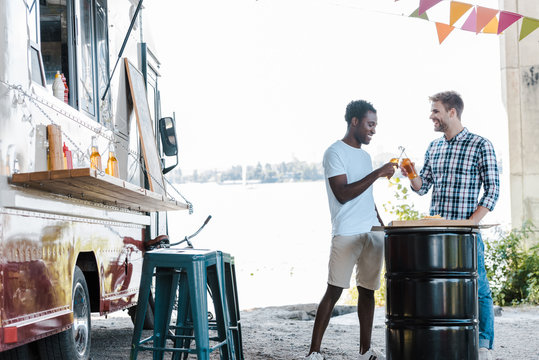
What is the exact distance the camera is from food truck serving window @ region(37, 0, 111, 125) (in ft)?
15.1

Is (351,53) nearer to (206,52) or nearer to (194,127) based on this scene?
(206,52)

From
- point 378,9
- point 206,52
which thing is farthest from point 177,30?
point 378,9

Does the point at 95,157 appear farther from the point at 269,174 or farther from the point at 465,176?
the point at 269,174

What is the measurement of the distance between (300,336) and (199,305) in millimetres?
3454

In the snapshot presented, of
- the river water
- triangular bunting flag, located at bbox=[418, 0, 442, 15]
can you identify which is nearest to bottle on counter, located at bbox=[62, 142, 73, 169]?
triangular bunting flag, located at bbox=[418, 0, 442, 15]

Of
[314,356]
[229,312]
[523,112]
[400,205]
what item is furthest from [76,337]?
[523,112]

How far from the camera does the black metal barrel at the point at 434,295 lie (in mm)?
4285

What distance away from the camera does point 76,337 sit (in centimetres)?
453

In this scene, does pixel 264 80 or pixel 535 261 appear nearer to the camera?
pixel 535 261

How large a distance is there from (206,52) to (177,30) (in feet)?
10.7

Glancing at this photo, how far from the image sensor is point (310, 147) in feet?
156

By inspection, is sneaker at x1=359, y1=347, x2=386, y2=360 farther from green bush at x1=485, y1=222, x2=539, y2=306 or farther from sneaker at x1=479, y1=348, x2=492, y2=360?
green bush at x1=485, y1=222, x2=539, y2=306

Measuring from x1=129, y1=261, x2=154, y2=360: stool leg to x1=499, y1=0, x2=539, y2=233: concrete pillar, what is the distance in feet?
24.9

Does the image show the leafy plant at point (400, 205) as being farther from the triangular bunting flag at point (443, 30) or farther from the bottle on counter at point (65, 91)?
the bottle on counter at point (65, 91)
